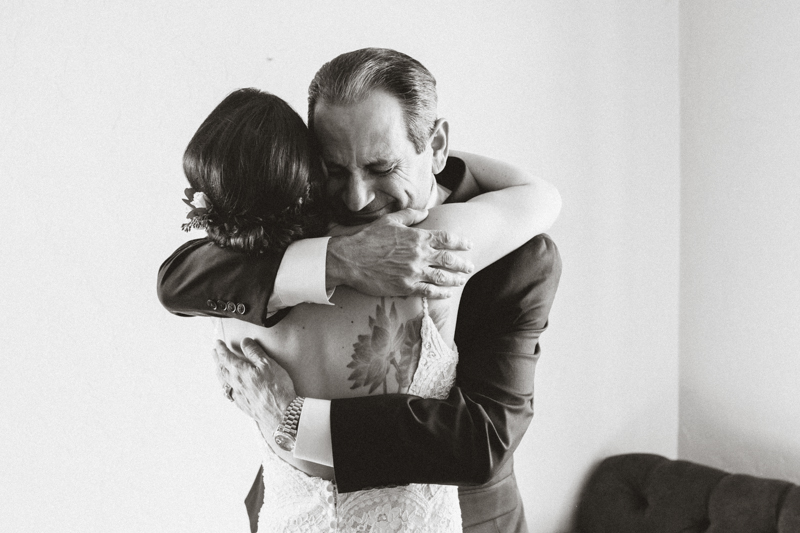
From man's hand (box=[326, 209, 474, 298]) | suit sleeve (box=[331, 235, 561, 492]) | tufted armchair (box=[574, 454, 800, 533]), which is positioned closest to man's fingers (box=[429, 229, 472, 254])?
man's hand (box=[326, 209, 474, 298])

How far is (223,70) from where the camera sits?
1831 mm

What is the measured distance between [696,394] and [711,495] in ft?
1.85

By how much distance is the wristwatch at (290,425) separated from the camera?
127 centimetres

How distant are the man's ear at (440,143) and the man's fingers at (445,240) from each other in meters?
0.28

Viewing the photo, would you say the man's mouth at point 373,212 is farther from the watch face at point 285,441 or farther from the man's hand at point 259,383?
the watch face at point 285,441

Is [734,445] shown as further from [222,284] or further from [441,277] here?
[222,284]

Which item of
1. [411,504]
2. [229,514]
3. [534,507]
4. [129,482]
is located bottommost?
[534,507]

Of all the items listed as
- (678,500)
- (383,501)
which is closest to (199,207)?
(383,501)

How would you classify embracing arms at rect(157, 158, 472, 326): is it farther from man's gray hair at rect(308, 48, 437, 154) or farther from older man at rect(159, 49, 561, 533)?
man's gray hair at rect(308, 48, 437, 154)

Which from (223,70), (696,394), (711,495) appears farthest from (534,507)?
(223,70)

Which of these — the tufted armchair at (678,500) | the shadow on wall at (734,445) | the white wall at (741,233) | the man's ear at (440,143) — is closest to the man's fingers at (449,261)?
the man's ear at (440,143)

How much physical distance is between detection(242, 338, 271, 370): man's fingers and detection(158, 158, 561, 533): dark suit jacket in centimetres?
8

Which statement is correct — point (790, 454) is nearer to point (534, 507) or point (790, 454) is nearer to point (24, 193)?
point (534, 507)

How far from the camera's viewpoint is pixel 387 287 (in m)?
1.22
